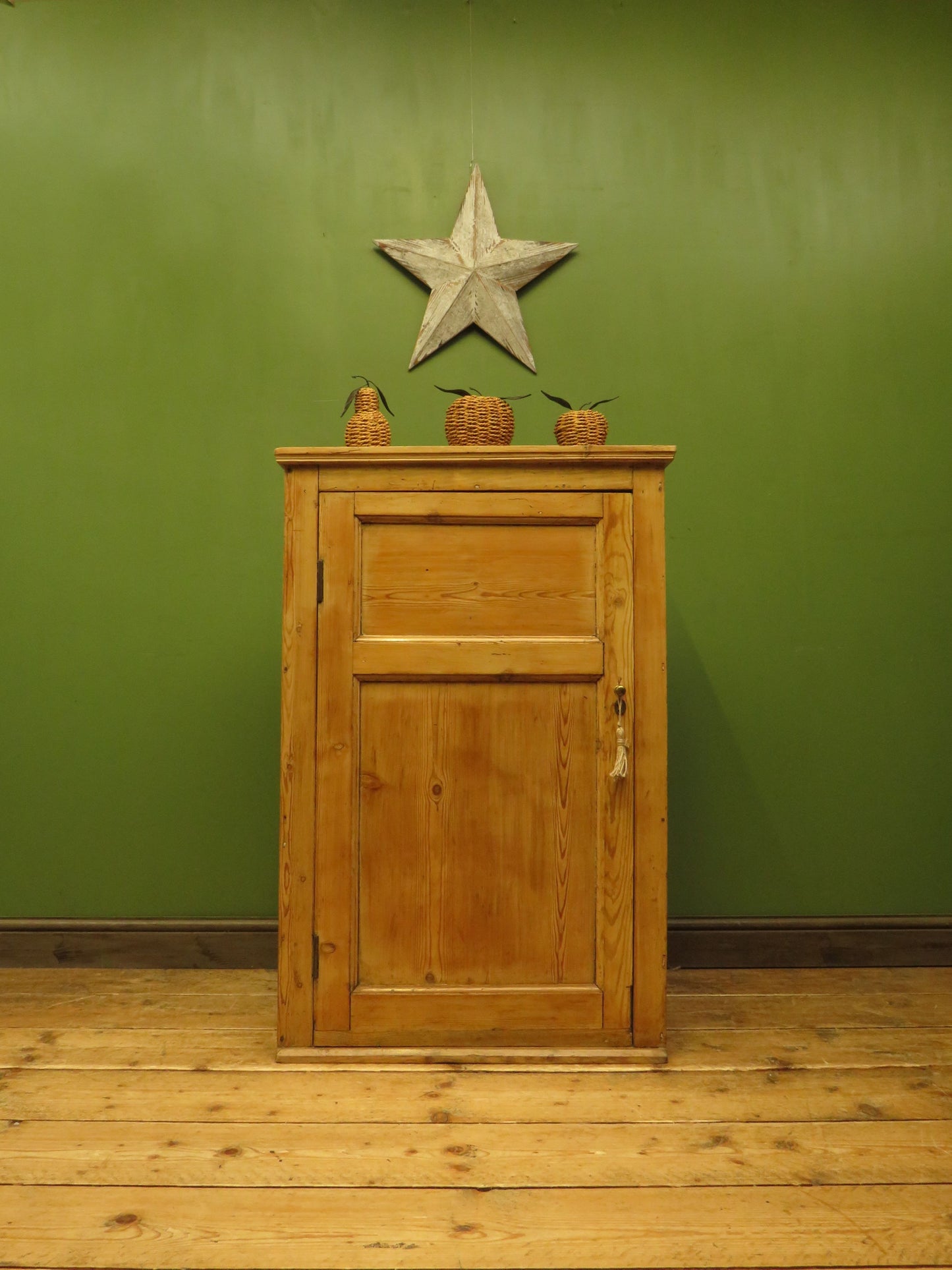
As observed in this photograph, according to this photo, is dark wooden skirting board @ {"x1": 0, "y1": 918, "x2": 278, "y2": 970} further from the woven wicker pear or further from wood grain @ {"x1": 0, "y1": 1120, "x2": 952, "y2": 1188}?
the woven wicker pear

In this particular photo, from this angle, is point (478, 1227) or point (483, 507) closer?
point (478, 1227)

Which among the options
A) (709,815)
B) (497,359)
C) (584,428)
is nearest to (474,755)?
(584,428)

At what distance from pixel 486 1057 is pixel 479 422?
1392mm

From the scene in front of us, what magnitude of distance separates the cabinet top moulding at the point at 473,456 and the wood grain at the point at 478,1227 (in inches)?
53.2

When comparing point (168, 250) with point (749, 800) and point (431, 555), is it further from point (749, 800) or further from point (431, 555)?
point (749, 800)

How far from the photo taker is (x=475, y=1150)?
140 cm

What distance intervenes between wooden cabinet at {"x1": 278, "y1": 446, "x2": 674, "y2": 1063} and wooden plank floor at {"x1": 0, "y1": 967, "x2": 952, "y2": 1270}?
13cm

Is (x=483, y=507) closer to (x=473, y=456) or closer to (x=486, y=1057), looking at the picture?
(x=473, y=456)

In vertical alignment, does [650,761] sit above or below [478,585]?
below

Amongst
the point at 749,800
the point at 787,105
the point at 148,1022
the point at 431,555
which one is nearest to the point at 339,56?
the point at 787,105

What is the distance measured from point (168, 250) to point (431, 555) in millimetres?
1400

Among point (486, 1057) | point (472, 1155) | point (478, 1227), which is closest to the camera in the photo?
point (478, 1227)

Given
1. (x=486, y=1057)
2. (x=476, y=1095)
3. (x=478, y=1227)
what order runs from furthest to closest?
1. (x=486, y=1057)
2. (x=476, y=1095)
3. (x=478, y=1227)

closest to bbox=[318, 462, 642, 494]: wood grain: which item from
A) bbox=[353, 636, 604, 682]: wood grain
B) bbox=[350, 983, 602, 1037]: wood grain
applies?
bbox=[353, 636, 604, 682]: wood grain
